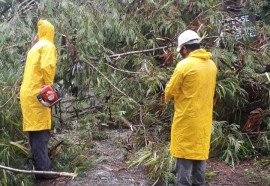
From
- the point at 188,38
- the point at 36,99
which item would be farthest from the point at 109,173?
the point at 188,38

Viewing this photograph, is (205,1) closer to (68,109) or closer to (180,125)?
(68,109)

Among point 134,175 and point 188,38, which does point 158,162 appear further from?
point 188,38

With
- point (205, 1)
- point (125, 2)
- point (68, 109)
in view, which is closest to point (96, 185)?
point (68, 109)

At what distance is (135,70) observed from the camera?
6.16 m

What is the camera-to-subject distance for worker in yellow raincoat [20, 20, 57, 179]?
411 centimetres

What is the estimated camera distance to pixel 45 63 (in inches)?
160

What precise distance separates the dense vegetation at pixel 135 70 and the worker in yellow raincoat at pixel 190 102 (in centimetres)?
79

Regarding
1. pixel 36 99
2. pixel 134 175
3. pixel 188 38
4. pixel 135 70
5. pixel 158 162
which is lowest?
pixel 134 175

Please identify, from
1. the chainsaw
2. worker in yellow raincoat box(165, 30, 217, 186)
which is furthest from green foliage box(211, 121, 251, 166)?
the chainsaw

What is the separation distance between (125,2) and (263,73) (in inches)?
90.5

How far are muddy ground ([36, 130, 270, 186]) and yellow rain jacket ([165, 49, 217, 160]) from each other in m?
0.85

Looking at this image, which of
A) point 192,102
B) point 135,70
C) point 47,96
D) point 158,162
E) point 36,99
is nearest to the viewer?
point 192,102

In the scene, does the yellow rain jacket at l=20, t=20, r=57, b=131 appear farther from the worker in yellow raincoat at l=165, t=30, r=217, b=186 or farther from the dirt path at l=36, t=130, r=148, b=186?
the worker in yellow raincoat at l=165, t=30, r=217, b=186

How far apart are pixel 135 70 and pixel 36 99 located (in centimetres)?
229
